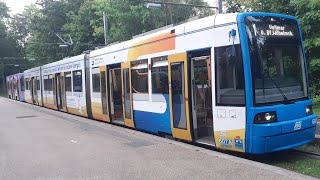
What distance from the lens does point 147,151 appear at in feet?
26.5

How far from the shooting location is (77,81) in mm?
17750

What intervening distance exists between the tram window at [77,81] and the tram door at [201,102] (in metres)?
9.50

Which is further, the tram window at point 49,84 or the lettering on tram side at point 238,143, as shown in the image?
the tram window at point 49,84

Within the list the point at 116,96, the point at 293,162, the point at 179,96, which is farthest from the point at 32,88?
the point at 293,162

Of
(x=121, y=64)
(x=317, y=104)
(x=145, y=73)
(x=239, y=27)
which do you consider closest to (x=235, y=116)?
(x=239, y=27)

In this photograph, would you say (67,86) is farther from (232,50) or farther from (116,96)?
(232,50)

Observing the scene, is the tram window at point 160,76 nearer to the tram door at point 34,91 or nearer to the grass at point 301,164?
the grass at point 301,164

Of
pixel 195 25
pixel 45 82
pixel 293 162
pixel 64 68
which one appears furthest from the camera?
pixel 45 82

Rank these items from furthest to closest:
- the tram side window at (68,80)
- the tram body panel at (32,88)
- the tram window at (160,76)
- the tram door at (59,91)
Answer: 1. the tram body panel at (32,88)
2. the tram door at (59,91)
3. the tram side window at (68,80)
4. the tram window at (160,76)

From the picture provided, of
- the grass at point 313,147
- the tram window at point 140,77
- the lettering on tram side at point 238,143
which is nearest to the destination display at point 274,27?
the lettering on tram side at point 238,143

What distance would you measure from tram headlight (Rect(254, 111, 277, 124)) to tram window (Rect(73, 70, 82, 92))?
11.5 m

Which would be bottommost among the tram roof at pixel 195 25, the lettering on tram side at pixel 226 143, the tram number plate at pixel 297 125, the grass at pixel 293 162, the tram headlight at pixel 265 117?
the grass at pixel 293 162

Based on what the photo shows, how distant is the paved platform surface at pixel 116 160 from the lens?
20.5 ft

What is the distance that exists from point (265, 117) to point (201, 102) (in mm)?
1929
